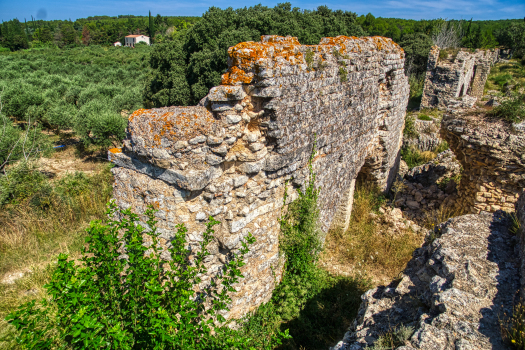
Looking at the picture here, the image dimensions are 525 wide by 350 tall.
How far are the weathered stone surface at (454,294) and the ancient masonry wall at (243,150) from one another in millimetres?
1695

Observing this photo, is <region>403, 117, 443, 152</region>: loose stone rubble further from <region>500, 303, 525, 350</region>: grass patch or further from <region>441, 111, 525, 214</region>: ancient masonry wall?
<region>500, 303, 525, 350</region>: grass patch

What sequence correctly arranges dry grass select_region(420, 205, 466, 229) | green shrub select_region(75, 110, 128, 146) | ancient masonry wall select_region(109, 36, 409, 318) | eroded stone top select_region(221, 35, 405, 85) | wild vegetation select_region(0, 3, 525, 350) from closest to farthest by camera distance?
wild vegetation select_region(0, 3, 525, 350) → ancient masonry wall select_region(109, 36, 409, 318) → eroded stone top select_region(221, 35, 405, 85) → dry grass select_region(420, 205, 466, 229) → green shrub select_region(75, 110, 128, 146)

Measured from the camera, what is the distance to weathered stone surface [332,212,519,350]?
2363mm

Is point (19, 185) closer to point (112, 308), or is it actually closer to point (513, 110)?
point (112, 308)

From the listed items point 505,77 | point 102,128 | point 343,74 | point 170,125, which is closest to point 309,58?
point 343,74

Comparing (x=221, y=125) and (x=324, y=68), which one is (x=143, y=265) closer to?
(x=221, y=125)

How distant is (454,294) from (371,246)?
11.9 ft

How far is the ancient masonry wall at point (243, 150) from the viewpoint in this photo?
3.43 metres

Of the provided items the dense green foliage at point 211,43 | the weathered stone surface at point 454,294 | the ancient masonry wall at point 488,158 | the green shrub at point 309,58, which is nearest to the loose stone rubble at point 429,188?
the ancient masonry wall at point 488,158

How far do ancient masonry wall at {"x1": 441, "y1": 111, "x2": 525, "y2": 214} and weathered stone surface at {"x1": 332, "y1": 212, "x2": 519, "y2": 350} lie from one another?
3153 millimetres

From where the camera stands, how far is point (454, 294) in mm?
2678

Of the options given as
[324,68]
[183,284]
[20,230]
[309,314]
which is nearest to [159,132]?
[183,284]

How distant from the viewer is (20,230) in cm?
646

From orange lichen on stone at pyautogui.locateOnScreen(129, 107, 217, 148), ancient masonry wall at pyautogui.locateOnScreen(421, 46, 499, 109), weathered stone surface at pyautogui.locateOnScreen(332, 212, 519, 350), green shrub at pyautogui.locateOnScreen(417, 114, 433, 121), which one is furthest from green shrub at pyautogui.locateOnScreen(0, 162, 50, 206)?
ancient masonry wall at pyautogui.locateOnScreen(421, 46, 499, 109)
